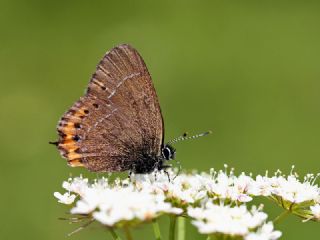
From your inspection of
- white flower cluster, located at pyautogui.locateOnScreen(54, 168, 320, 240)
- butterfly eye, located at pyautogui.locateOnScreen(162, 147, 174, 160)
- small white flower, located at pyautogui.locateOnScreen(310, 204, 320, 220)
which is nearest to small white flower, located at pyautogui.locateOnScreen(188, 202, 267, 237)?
white flower cluster, located at pyautogui.locateOnScreen(54, 168, 320, 240)

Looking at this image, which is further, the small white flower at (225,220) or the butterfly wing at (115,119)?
the butterfly wing at (115,119)

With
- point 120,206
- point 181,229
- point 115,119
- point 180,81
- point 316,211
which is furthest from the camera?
point 180,81

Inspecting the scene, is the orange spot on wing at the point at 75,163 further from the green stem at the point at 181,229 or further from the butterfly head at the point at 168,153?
the green stem at the point at 181,229

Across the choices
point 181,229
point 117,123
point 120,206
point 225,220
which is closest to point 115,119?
point 117,123

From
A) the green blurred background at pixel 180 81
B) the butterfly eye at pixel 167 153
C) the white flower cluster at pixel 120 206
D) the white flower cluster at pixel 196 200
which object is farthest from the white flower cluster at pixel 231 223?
the green blurred background at pixel 180 81

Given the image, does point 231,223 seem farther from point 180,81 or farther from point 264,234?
point 180,81

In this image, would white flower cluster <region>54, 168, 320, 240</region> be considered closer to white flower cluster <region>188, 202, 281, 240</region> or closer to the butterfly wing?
white flower cluster <region>188, 202, 281, 240</region>
